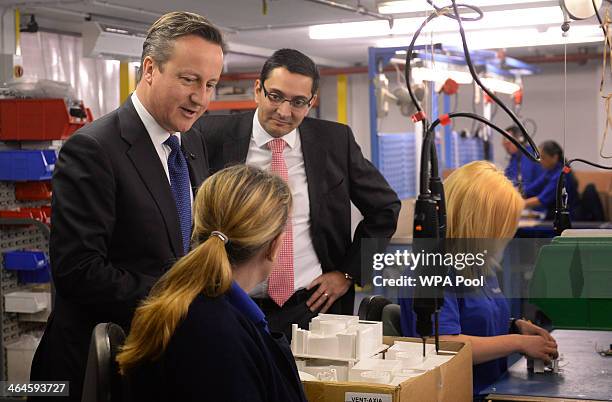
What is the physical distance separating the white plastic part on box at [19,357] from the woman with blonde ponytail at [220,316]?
127 inches

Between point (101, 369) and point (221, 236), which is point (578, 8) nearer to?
point (221, 236)

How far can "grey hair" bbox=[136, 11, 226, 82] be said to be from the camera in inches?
77.0

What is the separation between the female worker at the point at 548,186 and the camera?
825 cm

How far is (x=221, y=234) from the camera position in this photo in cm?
155

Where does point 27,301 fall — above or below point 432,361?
below

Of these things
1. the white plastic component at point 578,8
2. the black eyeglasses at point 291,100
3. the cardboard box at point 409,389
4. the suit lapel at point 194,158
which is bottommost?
the cardboard box at point 409,389

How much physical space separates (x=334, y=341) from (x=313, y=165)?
887 millimetres

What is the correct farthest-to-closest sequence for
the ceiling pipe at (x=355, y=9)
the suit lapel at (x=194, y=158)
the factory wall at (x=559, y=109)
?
the factory wall at (x=559, y=109)
the ceiling pipe at (x=355, y=9)
the suit lapel at (x=194, y=158)

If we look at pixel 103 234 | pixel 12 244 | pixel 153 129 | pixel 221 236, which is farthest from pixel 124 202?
pixel 12 244

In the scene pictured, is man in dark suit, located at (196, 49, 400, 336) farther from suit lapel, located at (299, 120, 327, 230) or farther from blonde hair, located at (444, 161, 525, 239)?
blonde hair, located at (444, 161, 525, 239)

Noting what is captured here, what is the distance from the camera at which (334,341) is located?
1.98 metres

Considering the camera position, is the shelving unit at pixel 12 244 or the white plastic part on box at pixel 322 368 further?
the shelving unit at pixel 12 244

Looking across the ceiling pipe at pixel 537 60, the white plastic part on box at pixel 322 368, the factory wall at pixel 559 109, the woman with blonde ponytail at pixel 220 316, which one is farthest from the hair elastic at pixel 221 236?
the factory wall at pixel 559 109

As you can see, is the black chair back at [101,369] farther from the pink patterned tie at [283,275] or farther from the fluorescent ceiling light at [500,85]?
the fluorescent ceiling light at [500,85]
